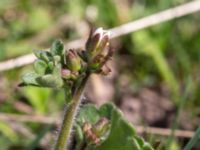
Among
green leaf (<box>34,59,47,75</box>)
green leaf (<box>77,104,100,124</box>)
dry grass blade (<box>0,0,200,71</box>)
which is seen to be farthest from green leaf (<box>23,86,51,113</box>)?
green leaf (<box>34,59,47,75</box>)

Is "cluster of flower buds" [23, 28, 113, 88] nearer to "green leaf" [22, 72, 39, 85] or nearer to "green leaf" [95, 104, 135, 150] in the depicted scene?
"green leaf" [22, 72, 39, 85]

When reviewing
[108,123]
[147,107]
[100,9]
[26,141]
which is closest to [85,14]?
[100,9]

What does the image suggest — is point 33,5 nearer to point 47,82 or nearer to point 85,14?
point 85,14

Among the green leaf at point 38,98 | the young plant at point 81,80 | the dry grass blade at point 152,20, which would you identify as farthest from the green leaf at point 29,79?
the dry grass blade at point 152,20

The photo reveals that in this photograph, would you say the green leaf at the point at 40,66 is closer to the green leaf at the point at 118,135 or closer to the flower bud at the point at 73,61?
the flower bud at the point at 73,61

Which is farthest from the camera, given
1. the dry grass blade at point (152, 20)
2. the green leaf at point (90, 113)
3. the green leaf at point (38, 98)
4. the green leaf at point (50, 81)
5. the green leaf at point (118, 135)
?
the dry grass blade at point (152, 20)
